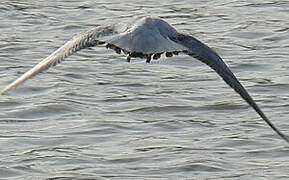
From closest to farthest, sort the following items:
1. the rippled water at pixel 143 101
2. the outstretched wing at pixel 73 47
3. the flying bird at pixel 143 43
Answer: the flying bird at pixel 143 43
the outstretched wing at pixel 73 47
the rippled water at pixel 143 101

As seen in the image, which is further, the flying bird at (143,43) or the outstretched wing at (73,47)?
the outstretched wing at (73,47)

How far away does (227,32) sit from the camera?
11.2m

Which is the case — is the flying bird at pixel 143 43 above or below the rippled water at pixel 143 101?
above

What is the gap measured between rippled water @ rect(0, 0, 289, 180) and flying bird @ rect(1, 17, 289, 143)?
5.66 ft

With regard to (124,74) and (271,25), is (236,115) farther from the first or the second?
(271,25)

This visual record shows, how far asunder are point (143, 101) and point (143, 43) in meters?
3.94

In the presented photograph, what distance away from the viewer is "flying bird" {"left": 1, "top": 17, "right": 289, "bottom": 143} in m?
5.16

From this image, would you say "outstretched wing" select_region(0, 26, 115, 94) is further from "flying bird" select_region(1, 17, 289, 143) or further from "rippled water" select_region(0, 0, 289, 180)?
"rippled water" select_region(0, 0, 289, 180)

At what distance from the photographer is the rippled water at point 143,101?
24.7 ft

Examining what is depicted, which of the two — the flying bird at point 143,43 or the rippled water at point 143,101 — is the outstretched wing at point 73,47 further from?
the rippled water at point 143,101

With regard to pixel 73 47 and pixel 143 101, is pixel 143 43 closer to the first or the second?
pixel 73 47

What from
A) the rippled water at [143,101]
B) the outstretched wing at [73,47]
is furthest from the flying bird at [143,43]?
the rippled water at [143,101]

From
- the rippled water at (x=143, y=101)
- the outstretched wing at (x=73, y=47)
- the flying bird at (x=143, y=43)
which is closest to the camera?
the flying bird at (x=143, y=43)

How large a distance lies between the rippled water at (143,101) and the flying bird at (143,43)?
5.66ft
